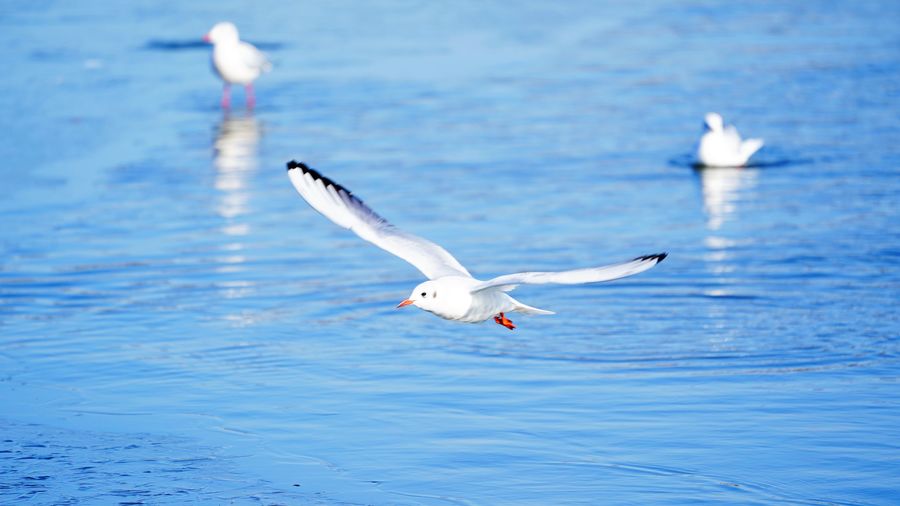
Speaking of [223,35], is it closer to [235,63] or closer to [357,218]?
[235,63]

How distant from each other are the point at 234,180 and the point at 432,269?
25.1 feet

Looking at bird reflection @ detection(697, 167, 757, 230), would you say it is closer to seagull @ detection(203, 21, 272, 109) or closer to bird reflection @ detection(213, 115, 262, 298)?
bird reflection @ detection(213, 115, 262, 298)

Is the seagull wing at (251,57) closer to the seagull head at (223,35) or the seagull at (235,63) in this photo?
the seagull at (235,63)

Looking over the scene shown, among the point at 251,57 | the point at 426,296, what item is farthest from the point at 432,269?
the point at 251,57

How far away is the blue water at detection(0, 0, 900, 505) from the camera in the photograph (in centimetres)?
772

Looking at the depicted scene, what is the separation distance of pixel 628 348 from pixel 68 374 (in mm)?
3652

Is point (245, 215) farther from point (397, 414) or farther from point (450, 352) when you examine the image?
point (397, 414)

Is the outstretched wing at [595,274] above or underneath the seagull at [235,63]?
underneath

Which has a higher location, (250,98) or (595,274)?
(250,98)

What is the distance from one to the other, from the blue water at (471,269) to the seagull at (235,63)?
1.67 feet

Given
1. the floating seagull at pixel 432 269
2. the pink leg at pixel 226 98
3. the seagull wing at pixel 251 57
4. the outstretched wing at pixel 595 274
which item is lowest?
the outstretched wing at pixel 595 274

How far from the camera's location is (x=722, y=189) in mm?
15305

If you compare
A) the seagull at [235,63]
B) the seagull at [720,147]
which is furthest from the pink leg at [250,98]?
the seagull at [720,147]

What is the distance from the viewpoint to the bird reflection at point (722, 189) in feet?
45.4
